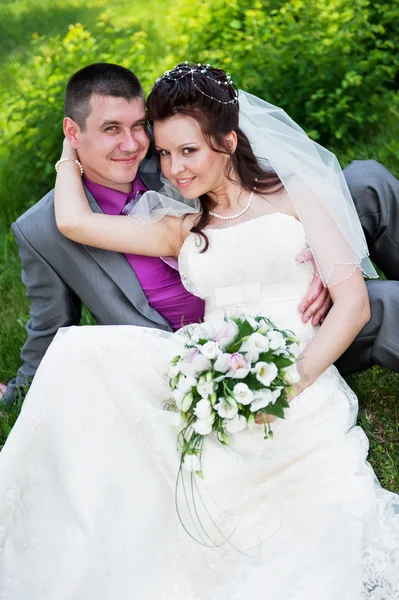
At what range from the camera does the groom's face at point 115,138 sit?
14.3 ft

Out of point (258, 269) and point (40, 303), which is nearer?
point (258, 269)

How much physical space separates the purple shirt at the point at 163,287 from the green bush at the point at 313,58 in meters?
2.73

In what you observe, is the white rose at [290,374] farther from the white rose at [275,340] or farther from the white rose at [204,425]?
the white rose at [204,425]

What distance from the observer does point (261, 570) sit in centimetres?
336

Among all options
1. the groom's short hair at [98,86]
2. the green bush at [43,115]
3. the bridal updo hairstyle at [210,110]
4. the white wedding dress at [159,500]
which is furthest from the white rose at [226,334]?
the green bush at [43,115]

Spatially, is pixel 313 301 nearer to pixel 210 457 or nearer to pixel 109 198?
pixel 210 457

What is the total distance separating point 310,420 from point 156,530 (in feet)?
2.57

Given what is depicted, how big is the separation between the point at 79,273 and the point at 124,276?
0.23 m

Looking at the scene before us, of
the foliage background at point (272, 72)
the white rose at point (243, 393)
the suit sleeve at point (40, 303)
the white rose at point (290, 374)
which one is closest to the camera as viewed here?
the white rose at point (243, 393)

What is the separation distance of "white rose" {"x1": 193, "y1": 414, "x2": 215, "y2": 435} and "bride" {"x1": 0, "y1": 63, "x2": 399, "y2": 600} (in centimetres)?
15

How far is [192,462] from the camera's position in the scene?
3383 millimetres

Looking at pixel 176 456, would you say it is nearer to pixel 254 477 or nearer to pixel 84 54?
pixel 254 477

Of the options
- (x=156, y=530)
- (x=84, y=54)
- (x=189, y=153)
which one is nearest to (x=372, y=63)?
(x=84, y=54)

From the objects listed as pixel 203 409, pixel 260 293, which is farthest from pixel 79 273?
pixel 203 409
